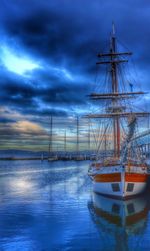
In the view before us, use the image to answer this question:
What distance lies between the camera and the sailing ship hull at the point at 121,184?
3115cm

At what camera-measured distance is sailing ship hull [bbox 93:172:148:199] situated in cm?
3115

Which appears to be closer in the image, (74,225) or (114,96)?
(74,225)

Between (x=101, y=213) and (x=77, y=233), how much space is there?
23.5 ft

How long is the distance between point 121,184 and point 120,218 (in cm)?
740

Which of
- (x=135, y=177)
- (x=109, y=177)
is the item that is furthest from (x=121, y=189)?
(x=135, y=177)

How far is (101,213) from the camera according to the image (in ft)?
84.2

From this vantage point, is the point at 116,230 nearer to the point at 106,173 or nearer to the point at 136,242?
the point at 136,242

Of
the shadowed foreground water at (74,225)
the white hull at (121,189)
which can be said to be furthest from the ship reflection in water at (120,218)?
the white hull at (121,189)

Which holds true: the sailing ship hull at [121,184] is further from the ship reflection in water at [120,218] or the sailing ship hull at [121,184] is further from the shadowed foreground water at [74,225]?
the shadowed foreground water at [74,225]

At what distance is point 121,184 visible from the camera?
3103cm

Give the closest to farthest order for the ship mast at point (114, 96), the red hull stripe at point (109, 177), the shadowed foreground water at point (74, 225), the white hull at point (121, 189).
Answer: the shadowed foreground water at point (74, 225) → the white hull at point (121, 189) → the red hull stripe at point (109, 177) → the ship mast at point (114, 96)

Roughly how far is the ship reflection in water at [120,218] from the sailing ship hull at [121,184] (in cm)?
66

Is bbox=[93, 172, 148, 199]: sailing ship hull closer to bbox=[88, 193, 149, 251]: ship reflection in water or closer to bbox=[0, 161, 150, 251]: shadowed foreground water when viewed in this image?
bbox=[88, 193, 149, 251]: ship reflection in water

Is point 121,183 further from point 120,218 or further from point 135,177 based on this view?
point 120,218
